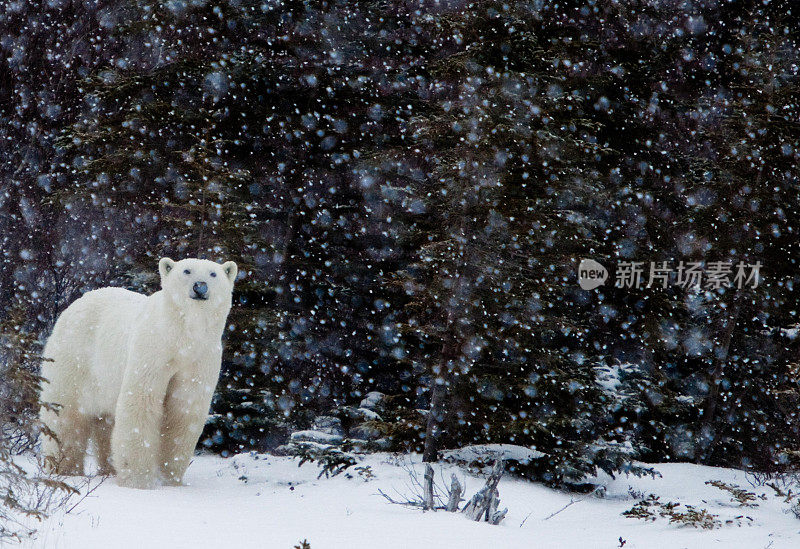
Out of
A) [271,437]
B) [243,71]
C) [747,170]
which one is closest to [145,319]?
[271,437]

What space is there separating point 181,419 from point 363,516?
2.00 m

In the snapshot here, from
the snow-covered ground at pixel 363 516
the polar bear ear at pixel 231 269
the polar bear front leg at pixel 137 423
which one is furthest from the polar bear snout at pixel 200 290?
the snow-covered ground at pixel 363 516

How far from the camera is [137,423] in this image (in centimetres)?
620

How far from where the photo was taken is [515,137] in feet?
28.6

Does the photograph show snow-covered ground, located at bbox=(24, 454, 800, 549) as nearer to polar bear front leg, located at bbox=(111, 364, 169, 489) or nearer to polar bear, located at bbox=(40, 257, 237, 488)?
polar bear front leg, located at bbox=(111, 364, 169, 489)

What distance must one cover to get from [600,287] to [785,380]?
3.41 metres

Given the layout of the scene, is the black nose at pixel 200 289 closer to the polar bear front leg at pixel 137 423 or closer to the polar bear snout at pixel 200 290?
the polar bear snout at pixel 200 290

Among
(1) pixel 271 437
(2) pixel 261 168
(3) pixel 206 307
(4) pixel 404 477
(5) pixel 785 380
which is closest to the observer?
(3) pixel 206 307

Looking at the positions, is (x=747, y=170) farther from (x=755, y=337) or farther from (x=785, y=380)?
(x=785, y=380)

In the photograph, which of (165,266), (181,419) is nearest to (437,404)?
(181,419)

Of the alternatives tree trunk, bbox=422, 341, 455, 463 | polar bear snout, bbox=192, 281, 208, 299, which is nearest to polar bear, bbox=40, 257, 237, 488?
polar bear snout, bbox=192, 281, 208, 299

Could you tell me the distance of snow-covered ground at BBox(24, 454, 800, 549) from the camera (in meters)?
4.54

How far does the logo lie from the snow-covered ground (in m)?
3.00

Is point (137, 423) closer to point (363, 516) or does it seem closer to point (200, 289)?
point (200, 289)
